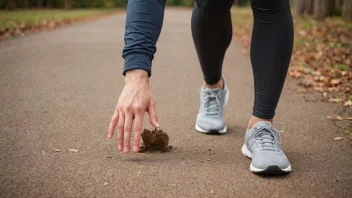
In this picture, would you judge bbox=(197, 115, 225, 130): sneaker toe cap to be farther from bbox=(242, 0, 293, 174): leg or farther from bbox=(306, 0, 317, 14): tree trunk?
bbox=(306, 0, 317, 14): tree trunk

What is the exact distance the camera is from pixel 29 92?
3328 mm

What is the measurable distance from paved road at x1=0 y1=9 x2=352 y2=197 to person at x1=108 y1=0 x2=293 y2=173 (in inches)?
5.9

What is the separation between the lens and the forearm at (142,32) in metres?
1.62

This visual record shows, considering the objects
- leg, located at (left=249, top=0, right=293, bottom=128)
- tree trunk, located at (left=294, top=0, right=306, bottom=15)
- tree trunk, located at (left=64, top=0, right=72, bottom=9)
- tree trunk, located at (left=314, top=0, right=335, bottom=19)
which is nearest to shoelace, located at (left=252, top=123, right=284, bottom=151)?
leg, located at (left=249, top=0, right=293, bottom=128)

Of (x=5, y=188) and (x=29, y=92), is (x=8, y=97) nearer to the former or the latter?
(x=29, y=92)

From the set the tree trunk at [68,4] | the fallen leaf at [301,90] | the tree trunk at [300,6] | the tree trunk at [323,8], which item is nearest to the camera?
the fallen leaf at [301,90]

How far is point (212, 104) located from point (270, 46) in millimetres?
716

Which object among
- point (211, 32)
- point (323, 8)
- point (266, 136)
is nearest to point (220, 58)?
point (211, 32)

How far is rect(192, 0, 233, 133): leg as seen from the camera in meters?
2.09

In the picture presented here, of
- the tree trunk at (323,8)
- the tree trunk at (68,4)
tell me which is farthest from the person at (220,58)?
the tree trunk at (68,4)

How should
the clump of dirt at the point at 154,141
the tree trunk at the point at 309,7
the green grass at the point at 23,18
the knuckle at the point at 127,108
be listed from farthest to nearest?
the tree trunk at the point at 309,7
the green grass at the point at 23,18
the clump of dirt at the point at 154,141
the knuckle at the point at 127,108

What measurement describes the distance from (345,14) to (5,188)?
12688mm

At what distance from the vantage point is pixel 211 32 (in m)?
2.23

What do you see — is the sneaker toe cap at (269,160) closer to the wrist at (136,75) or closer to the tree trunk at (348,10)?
the wrist at (136,75)
